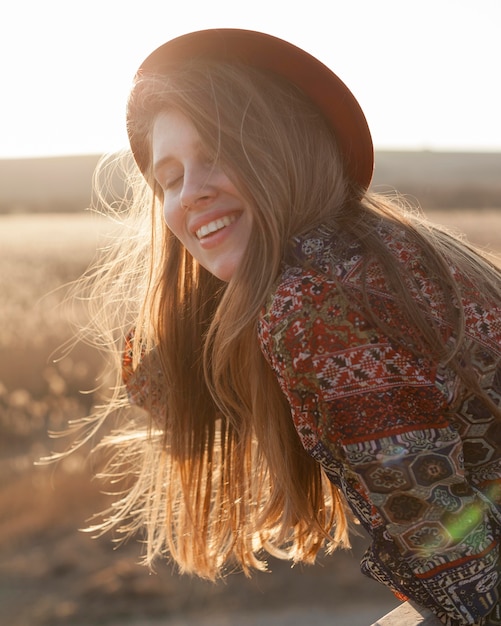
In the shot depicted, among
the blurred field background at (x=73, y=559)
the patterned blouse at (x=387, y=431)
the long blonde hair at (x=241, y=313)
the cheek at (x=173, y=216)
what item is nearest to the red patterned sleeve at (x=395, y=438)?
the patterned blouse at (x=387, y=431)

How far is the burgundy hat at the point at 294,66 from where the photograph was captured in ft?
6.45

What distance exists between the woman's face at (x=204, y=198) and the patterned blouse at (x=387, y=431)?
30 cm

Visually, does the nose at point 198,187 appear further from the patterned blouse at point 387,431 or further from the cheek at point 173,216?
the patterned blouse at point 387,431

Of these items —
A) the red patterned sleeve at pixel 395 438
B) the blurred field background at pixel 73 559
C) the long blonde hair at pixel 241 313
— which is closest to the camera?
the red patterned sleeve at pixel 395 438

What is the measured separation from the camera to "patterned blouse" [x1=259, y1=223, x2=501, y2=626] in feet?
5.17

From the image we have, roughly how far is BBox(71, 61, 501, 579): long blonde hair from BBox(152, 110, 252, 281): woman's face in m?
0.04

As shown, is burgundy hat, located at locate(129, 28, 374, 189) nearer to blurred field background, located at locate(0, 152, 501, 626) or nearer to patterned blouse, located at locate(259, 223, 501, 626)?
patterned blouse, located at locate(259, 223, 501, 626)

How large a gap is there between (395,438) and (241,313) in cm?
46

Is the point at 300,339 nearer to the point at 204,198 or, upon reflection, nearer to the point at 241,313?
the point at 241,313

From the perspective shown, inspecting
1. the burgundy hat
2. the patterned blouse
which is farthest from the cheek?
the patterned blouse

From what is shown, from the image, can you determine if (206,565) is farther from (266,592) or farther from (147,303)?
(266,592)

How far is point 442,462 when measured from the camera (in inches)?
62.2

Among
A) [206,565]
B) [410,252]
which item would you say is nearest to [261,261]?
[410,252]

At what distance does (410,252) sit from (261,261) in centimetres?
33
